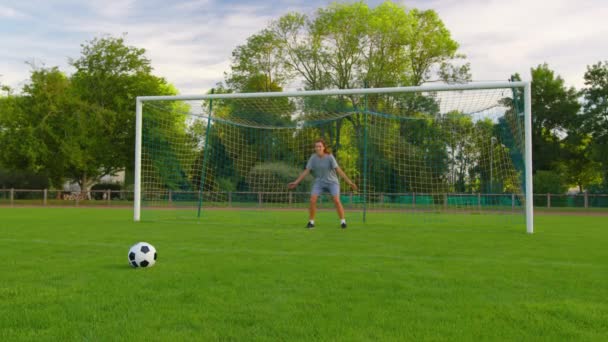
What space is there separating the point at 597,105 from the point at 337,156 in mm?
19294

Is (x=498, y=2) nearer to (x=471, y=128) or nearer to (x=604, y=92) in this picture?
(x=471, y=128)

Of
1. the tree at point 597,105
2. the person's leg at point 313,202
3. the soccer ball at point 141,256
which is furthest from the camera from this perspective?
the tree at point 597,105

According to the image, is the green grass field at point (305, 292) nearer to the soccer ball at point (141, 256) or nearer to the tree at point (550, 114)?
the soccer ball at point (141, 256)

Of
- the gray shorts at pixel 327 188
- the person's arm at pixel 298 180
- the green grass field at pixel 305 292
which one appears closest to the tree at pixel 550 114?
the gray shorts at pixel 327 188

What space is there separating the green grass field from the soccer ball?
0.34 feet

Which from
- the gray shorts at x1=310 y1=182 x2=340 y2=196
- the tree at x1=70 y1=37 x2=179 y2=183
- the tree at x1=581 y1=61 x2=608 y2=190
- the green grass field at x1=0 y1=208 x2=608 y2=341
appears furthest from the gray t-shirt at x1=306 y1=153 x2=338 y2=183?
the tree at x1=581 y1=61 x2=608 y2=190

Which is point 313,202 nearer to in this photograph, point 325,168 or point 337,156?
point 325,168

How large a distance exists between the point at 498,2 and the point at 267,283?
1930 cm

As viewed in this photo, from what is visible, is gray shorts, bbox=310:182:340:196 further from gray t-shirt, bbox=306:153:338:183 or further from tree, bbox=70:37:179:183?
tree, bbox=70:37:179:183

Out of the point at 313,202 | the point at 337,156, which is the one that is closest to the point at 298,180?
the point at 313,202

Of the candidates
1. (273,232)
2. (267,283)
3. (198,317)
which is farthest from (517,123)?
(198,317)

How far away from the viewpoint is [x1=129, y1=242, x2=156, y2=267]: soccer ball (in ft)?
17.5

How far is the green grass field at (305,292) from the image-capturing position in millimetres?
3143

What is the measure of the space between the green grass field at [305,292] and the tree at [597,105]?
30.0 metres
